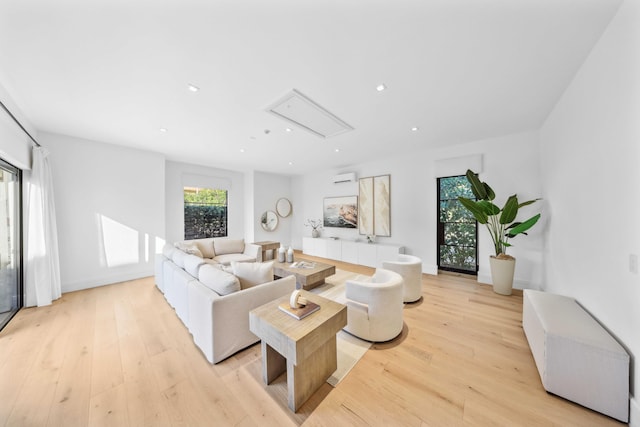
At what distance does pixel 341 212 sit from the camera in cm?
622

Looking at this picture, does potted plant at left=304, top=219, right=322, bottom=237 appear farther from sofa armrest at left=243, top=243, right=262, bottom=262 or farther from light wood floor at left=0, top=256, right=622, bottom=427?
light wood floor at left=0, top=256, right=622, bottom=427

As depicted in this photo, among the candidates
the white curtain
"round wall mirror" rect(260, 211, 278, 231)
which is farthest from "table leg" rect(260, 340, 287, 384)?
"round wall mirror" rect(260, 211, 278, 231)

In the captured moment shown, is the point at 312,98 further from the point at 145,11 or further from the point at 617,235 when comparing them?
the point at 617,235

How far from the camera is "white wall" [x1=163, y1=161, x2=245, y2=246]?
5312 mm

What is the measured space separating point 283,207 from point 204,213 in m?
2.44

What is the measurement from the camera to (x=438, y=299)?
3.32m

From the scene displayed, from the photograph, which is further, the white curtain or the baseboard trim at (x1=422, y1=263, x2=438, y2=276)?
the baseboard trim at (x1=422, y1=263, x2=438, y2=276)

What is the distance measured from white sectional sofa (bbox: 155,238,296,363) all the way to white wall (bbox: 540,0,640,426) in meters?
2.73

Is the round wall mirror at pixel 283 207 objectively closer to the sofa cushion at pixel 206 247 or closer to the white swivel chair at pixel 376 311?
the sofa cushion at pixel 206 247

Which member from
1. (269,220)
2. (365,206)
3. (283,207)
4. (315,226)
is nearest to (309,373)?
(365,206)

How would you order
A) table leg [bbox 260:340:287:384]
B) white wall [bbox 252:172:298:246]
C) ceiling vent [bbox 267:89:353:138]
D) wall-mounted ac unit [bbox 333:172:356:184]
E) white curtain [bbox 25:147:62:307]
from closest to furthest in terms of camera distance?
table leg [bbox 260:340:287:384] < ceiling vent [bbox 267:89:353:138] < white curtain [bbox 25:147:62:307] < wall-mounted ac unit [bbox 333:172:356:184] < white wall [bbox 252:172:298:246]

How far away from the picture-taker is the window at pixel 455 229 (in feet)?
14.3

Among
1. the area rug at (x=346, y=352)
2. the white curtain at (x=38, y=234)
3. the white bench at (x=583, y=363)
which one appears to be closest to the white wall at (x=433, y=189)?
the white bench at (x=583, y=363)

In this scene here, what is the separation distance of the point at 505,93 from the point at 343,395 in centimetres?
354
